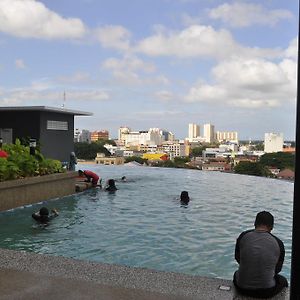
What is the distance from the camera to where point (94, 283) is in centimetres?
404

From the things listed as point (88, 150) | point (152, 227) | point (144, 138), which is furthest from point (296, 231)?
point (144, 138)

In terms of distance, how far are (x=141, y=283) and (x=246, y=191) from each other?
1337 cm

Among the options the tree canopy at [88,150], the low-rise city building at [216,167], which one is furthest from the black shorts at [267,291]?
the tree canopy at [88,150]

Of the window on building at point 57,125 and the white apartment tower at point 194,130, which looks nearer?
the window on building at point 57,125

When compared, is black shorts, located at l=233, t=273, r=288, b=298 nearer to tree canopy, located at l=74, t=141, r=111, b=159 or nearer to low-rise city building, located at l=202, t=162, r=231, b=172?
low-rise city building, located at l=202, t=162, r=231, b=172

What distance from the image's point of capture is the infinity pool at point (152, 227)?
6659 mm

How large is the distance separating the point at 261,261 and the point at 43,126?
16.0 metres

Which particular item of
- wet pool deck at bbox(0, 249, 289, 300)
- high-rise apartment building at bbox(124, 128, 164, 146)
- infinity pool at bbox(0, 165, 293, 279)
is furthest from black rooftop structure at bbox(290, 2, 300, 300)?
high-rise apartment building at bbox(124, 128, 164, 146)

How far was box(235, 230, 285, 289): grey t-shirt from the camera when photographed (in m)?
3.62

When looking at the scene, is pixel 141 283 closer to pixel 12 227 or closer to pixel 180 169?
pixel 12 227

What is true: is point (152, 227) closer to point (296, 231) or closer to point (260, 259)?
point (260, 259)

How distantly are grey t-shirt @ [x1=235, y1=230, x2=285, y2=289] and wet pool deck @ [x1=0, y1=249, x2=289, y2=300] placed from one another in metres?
0.17

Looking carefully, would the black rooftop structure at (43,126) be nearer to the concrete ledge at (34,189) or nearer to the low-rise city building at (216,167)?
the concrete ledge at (34,189)

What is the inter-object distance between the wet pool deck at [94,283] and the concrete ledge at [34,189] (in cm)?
640
